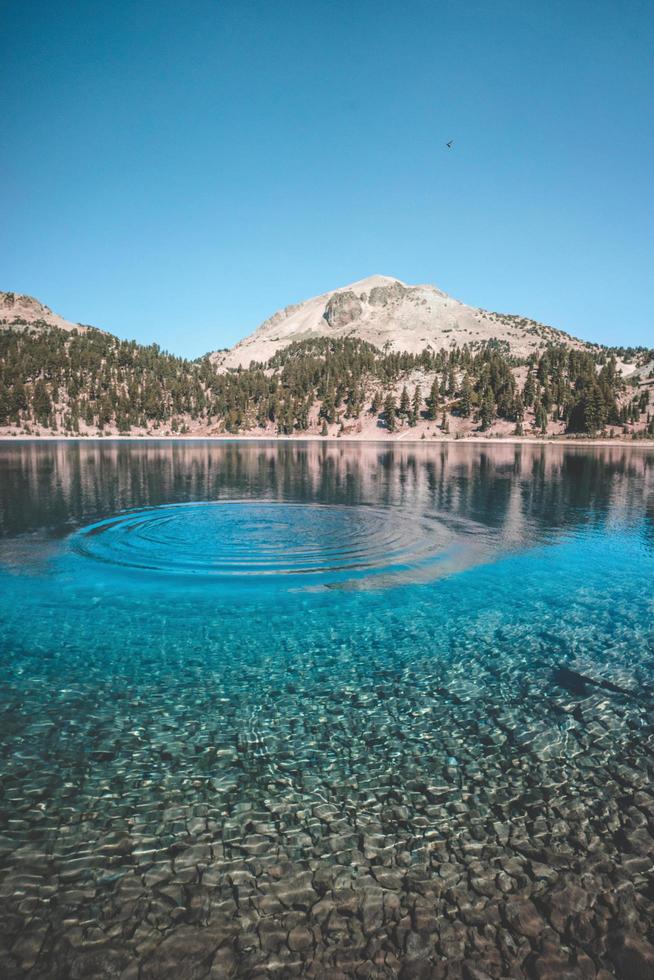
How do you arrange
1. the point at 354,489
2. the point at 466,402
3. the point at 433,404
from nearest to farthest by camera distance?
the point at 354,489, the point at 433,404, the point at 466,402

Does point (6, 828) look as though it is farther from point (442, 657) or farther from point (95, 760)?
point (442, 657)

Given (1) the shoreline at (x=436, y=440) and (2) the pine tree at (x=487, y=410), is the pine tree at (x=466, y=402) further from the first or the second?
(1) the shoreline at (x=436, y=440)

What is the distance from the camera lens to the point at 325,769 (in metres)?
9.80

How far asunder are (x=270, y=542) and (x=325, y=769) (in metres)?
18.1

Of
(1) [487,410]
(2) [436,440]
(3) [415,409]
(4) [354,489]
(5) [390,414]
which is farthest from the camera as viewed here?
(3) [415,409]

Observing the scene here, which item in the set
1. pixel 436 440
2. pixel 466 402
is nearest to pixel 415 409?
pixel 466 402

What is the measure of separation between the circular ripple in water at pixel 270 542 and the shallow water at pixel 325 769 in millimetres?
444

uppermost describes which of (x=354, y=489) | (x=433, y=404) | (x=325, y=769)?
(x=433, y=404)

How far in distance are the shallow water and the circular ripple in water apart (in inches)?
17.5

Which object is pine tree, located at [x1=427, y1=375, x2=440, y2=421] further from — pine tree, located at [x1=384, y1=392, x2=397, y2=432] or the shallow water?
the shallow water

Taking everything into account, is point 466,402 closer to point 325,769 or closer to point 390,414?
point 390,414

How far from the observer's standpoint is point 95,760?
32.8ft

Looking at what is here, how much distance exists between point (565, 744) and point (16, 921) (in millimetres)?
9540

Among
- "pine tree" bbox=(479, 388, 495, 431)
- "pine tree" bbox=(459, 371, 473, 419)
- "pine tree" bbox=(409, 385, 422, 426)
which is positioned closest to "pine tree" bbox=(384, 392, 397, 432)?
"pine tree" bbox=(409, 385, 422, 426)
